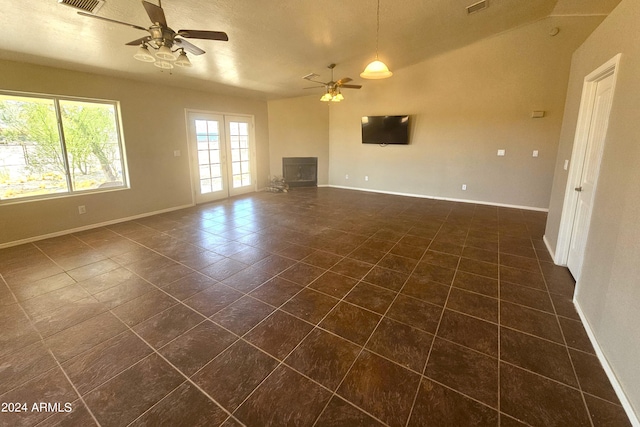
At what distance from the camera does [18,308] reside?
2459 millimetres

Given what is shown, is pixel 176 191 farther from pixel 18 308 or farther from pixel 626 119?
pixel 626 119

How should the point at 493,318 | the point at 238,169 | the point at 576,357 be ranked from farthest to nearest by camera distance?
the point at 238,169
the point at 493,318
the point at 576,357

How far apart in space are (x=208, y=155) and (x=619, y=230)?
6793 millimetres

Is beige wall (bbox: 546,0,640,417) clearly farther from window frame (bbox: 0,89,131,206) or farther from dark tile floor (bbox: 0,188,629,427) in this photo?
window frame (bbox: 0,89,131,206)

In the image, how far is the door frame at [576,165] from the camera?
2852mm

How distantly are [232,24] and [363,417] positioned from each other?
4.00 m

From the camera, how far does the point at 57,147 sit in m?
4.24

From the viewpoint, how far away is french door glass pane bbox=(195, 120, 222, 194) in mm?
6340

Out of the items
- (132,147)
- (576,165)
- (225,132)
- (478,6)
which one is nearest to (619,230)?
(576,165)

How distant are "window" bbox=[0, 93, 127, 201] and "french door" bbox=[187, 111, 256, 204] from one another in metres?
1.54

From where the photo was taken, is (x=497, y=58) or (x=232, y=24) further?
(x=497, y=58)

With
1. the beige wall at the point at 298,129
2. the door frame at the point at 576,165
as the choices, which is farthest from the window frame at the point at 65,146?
the door frame at the point at 576,165

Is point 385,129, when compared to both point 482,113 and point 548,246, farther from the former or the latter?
point 548,246

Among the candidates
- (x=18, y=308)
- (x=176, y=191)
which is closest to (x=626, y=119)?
(x=18, y=308)
